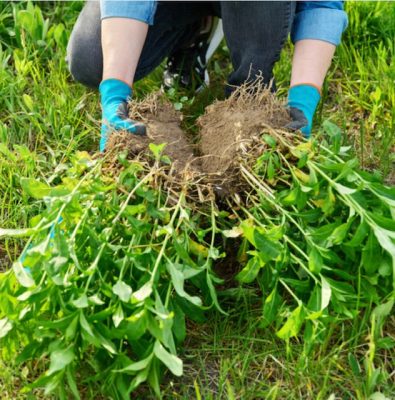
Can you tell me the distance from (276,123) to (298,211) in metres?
0.29

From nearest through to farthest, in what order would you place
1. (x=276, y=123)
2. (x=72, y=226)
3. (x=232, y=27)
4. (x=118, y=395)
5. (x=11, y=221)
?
(x=118, y=395), (x=72, y=226), (x=276, y=123), (x=11, y=221), (x=232, y=27)

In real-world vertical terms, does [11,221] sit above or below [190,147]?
below

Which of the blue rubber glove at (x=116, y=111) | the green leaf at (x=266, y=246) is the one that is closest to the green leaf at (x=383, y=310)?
the green leaf at (x=266, y=246)

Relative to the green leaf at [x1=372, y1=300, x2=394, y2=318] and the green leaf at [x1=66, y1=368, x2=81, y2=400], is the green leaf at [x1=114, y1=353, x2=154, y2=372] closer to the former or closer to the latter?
the green leaf at [x1=66, y1=368, x2=81, y2=400]

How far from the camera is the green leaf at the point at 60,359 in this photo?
123 centimetres

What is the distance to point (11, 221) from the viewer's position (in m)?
1.85

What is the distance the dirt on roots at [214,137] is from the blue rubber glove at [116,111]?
1.1 inches

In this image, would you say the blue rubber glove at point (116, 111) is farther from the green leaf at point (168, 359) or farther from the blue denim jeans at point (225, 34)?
the green leaf at point (168, 359)

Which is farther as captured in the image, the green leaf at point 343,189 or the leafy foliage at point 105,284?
the green leaf at point 343,189

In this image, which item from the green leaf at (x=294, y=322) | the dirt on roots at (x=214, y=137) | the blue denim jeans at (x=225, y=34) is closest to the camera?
the green leaf at (x=294, y=322)

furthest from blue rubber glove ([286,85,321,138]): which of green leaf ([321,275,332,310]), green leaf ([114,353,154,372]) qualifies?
green leaf ([114,353,154,372])

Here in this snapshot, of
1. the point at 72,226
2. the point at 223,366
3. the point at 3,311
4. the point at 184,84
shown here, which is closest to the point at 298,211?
the point at 223,366

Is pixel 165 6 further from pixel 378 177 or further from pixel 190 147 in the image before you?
pixel 378 177

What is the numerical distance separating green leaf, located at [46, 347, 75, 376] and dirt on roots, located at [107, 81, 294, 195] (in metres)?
0.50
